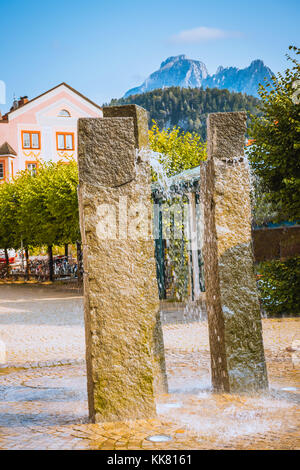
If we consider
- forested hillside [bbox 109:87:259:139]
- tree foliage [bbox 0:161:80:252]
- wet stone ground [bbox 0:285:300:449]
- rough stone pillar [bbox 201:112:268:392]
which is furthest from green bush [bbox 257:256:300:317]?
forested hillside [bbox 109:87:259:139]

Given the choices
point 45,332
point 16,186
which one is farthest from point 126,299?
point 16,186

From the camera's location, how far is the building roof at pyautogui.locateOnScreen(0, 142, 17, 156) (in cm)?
4484

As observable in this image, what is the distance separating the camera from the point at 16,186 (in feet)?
96.8

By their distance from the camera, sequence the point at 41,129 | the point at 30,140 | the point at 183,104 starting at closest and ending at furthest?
the point at 41,129, the point at 30,140, the point at 183,104

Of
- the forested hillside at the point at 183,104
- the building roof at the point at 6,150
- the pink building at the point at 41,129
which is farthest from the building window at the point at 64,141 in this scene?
the forested hillside at the point at 183,104

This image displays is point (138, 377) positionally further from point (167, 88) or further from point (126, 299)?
point (167, 88)

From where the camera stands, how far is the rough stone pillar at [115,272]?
4.76 meters

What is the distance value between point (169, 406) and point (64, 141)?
139 feet

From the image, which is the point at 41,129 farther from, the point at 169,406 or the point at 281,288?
the point at 169,406

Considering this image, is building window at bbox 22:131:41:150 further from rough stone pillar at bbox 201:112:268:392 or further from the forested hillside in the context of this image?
the forested hillside

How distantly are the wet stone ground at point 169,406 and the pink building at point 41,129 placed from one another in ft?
123

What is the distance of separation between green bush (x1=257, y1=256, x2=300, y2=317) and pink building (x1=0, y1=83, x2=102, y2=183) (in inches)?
1380

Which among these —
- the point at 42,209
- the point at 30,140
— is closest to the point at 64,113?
the point at 30,140

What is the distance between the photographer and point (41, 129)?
45969 mm
